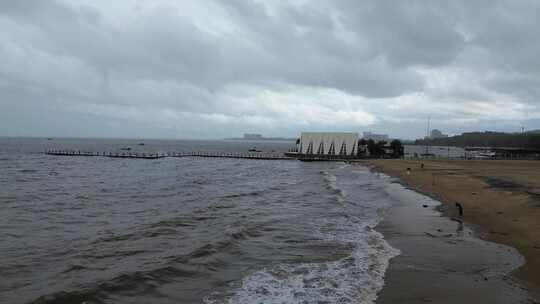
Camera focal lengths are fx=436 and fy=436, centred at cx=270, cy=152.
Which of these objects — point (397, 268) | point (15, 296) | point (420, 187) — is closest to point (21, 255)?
point (15, 296)

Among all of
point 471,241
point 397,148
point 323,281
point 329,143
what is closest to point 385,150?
point 397,148

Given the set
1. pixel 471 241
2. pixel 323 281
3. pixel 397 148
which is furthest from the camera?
pixel 397 148

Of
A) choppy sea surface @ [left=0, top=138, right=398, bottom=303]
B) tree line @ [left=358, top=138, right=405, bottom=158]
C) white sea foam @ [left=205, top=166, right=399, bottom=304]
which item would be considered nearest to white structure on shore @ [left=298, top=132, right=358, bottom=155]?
tree line @ [left=358, top=138, right=405, bottom=158]

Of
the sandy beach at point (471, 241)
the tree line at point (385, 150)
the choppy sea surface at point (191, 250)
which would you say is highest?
the tree line at point (385, 150)

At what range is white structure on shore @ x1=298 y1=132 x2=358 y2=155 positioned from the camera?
111 m

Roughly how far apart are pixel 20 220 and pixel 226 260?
13911 millimetres

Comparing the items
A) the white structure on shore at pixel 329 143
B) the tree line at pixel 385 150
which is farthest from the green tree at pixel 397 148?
the white structure on shore at pixel 329 143

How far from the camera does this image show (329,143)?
4439 inches

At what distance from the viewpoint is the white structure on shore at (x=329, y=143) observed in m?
111

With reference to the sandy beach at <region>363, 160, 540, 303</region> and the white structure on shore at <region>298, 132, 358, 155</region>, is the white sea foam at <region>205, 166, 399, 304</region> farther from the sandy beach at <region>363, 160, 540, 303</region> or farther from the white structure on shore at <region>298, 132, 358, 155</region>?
the white structure on shore at <region>298, 132, 358, 155</region>

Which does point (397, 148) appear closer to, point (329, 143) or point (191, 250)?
point (329, 143)

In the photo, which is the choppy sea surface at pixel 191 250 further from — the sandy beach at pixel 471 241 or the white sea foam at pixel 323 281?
the sandy beach at pixel 471 241

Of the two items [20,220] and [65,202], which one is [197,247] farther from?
[65,202]

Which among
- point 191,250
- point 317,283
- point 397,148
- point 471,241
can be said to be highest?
point 397,148
